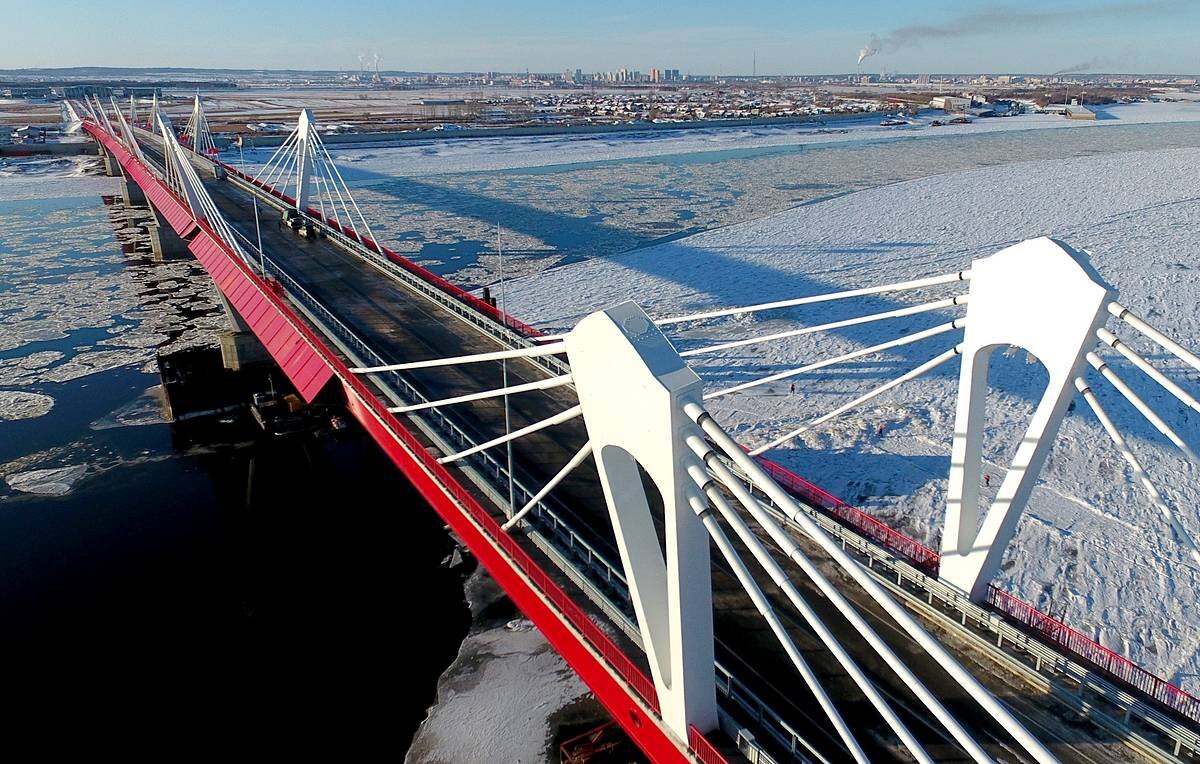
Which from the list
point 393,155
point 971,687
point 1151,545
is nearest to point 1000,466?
point 1151,545

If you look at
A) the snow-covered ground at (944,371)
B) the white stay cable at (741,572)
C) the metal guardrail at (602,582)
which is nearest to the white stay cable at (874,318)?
the white stay cable at (741,572)

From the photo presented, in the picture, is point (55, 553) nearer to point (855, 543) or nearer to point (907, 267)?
point (855, 543)

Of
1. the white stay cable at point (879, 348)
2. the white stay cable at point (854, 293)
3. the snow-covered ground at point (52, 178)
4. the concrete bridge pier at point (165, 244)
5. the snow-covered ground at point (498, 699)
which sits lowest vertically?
the snow-covered ground at point (498, 699)

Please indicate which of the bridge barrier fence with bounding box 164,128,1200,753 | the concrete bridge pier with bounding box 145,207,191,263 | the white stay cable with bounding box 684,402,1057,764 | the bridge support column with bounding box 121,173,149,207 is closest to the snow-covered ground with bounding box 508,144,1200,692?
the bridge barrier fence with bounding box 164,128,1200,753

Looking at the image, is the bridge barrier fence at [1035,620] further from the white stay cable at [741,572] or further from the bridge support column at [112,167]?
the bridge support column at [112,167]

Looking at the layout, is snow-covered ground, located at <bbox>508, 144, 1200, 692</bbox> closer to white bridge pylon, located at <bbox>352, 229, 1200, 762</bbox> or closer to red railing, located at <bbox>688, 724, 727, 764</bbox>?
white bridge pylon, located at <bbox>352, 229, 1200, 762</bbox>
